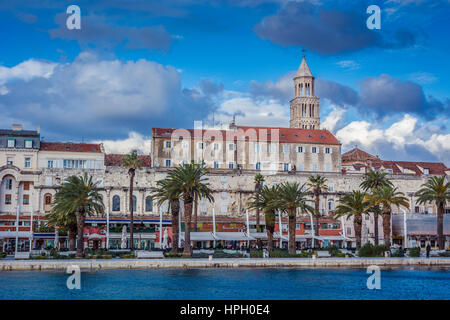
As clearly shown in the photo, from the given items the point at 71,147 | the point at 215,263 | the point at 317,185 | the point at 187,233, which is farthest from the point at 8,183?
the point at 317,185

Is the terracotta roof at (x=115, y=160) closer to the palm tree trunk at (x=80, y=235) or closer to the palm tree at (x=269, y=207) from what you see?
the palm tree at (x=269, y=207)

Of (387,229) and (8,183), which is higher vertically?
(8,183)

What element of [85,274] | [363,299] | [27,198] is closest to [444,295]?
[363,299]

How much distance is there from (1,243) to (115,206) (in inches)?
731

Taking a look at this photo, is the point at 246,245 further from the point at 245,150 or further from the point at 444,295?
the point at 444,295

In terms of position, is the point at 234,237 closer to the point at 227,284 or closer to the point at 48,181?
the point at 227,284

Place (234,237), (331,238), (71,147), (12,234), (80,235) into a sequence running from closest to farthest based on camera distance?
(80,235) → (12,234) → (234,237) → (331,238) → (71,147)

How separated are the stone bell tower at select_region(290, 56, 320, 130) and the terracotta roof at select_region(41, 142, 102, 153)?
4617 centimetres

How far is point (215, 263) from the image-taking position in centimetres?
5678

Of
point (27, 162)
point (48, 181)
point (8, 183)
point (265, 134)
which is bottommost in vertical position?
point (8, 183)

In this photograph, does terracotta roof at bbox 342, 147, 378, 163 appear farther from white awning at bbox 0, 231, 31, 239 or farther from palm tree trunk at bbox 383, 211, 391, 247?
white awning at bbox 0, 231, 31, 239

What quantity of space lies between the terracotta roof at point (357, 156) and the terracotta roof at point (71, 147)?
46.1m

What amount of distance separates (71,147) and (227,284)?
52137 mm

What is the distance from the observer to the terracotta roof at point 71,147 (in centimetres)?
9069
